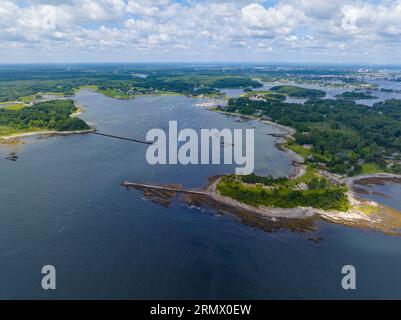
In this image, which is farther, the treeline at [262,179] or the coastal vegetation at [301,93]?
the coastal vegetation at [301,93]

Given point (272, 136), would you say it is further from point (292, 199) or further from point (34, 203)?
point (34, 203)

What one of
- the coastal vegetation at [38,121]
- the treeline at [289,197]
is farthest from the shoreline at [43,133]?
the treeline at [289,197]

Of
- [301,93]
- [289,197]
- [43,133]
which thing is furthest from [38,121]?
[301,93]

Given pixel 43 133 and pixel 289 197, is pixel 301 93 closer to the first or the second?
pixel 43 133

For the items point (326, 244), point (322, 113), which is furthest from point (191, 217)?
point (322, 113)

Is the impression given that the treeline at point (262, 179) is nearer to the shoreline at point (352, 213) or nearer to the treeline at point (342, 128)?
the shoreline at point (352, 213)

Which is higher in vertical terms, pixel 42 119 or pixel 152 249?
pixel 42 119
